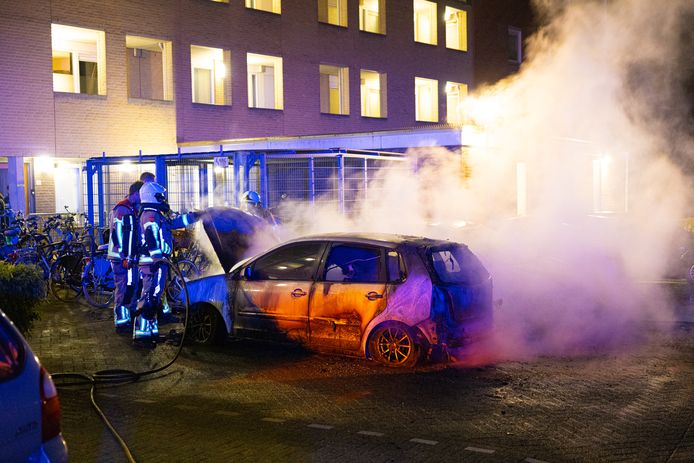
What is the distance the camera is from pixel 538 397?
7.17m

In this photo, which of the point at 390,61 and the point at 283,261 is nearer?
the point at 283,261

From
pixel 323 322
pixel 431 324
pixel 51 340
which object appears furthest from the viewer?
pixel 51 340

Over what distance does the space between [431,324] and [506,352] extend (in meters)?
1.44

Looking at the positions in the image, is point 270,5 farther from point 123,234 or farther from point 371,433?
point 371,433

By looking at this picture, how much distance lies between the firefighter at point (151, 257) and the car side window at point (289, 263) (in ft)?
4.67

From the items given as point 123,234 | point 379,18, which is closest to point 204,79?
point 379,18

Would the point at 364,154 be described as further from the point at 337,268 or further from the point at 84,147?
the point at 84,147

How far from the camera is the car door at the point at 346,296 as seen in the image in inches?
333

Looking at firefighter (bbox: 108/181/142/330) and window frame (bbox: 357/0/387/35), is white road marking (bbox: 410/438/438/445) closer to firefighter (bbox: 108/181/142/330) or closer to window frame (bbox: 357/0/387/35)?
firefighter (bbox: 108/181/142/330)

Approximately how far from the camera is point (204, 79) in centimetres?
2514

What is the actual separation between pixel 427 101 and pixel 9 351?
101 ft

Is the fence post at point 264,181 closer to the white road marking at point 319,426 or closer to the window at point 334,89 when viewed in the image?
the white road marking at point 319,426

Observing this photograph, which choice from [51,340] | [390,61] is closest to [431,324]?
[51,340]

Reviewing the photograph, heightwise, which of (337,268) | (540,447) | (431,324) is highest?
(337,268)
